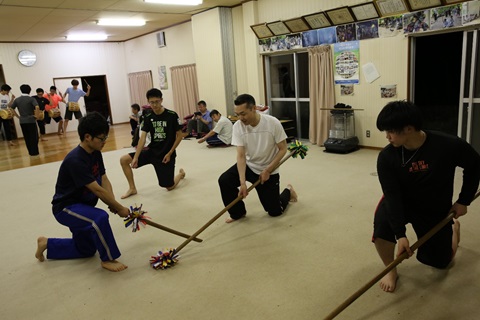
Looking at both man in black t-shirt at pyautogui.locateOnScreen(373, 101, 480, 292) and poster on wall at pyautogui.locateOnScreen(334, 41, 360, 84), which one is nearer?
man in black t-shirt at pyautogui.locateOnScreen(373, 101, 480, 292)

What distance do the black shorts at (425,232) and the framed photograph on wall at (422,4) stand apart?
386 cm

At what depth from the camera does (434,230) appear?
80.7 inches

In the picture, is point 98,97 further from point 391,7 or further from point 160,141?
point 391,7

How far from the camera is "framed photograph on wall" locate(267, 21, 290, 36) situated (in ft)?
22.6

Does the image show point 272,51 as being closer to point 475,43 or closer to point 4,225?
point 475,43

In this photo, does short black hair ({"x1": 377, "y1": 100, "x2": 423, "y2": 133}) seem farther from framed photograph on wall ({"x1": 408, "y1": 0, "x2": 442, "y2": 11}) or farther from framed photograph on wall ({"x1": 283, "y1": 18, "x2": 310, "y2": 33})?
framed photograph on wall ({"x1": 283, "y1": 18, "x2": 310, "y2": 33})

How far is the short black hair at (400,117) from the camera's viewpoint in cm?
187

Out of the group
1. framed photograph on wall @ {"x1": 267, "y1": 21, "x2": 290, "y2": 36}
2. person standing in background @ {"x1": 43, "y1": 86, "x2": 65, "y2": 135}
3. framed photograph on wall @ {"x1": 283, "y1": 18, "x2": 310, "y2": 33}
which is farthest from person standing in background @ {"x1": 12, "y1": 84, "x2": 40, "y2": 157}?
framed photograph on wall @ {"x1": 283, "y1": 18, "x2": 310, "y2": 33}

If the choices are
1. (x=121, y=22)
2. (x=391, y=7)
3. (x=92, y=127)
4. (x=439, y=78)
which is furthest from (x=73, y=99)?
(x=439, y=78)

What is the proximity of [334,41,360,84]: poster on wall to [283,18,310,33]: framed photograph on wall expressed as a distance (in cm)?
66

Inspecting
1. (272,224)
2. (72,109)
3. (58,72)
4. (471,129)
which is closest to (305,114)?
(471,129)

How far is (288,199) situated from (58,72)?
10173 millimetres

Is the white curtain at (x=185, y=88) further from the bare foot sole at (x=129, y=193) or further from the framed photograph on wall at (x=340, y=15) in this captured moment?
the bare foot sole at (x=129, y=193)

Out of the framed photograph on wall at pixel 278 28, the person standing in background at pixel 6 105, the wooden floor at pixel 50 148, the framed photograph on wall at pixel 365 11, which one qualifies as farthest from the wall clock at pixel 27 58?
the framed photograph on wall at pixel 365 11
